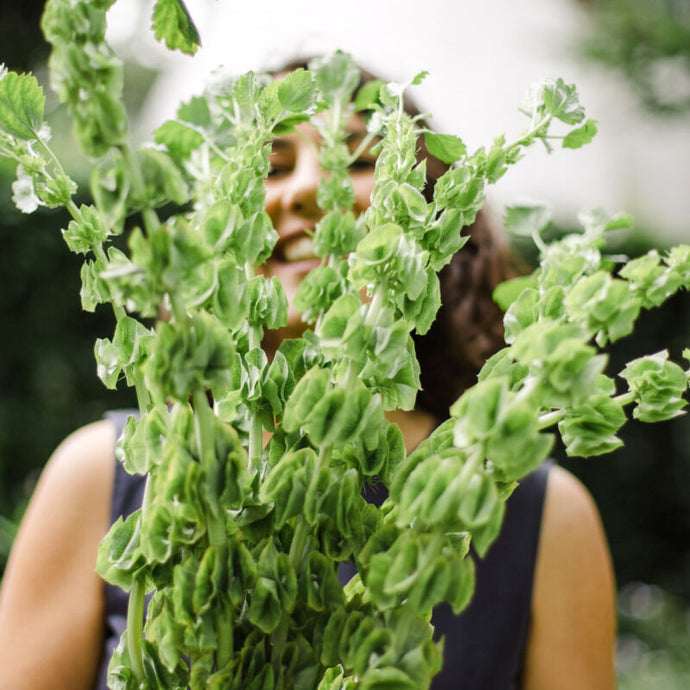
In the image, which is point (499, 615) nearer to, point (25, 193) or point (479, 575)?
point (479, 575)

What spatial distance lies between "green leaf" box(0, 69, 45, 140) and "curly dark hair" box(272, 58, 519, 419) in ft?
1.92

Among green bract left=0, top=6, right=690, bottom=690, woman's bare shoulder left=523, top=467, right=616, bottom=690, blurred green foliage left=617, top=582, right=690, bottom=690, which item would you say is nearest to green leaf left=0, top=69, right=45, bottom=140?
green bract left=0, top=6, right=690, bottom=690

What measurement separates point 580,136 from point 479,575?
700 mm

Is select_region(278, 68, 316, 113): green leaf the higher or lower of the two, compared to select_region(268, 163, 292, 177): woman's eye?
lower

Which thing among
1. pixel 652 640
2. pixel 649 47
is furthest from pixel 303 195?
pixel 649 47

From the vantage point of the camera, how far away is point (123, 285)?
0.22 meters

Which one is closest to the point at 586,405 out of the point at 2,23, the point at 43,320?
the point at 43,320

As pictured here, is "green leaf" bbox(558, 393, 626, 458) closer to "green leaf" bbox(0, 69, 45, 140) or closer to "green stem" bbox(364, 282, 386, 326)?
"green stem" bbox(364, 282, 386, 326)

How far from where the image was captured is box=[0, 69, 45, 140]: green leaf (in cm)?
31

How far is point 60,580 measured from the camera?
0.82m

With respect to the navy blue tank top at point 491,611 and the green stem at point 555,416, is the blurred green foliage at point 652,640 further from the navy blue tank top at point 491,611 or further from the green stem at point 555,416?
the green stem at point 555,416

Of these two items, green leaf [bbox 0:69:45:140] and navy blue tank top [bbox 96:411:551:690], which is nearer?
green leaf [bbox 0:69:45:140]

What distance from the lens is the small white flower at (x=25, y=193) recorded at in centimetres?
32

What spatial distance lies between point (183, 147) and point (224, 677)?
0.32 metres
